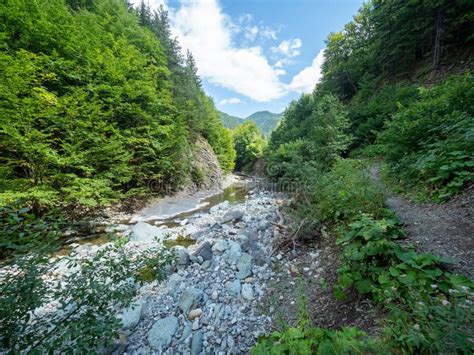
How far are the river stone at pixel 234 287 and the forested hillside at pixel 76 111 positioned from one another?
3.15m

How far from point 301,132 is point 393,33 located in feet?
29.6

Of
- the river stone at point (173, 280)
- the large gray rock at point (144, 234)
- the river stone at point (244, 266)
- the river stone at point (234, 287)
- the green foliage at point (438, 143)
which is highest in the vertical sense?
the green foliage at point (438, 143)

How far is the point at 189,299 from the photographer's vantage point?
3170mm

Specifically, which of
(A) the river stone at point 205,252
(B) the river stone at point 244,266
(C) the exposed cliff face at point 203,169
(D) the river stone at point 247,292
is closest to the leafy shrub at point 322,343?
(D) the river stone at point 247,292

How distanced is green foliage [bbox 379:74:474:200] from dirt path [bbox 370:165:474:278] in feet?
0.90

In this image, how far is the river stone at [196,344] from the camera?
97.0 inches

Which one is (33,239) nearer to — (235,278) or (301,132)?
(235,278)

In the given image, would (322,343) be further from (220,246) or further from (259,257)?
(220,246)

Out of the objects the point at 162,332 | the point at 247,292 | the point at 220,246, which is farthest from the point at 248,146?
the point at 162,332

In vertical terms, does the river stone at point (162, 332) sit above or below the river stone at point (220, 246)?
below

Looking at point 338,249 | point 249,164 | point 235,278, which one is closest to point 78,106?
point 235,278

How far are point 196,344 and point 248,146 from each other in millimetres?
32196

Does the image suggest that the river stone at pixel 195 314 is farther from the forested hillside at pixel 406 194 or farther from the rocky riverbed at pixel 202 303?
the forested hillside at pixel 406 194

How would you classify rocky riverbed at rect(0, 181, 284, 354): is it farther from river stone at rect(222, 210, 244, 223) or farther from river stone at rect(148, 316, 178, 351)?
river stone at rect(222, 210, 244, 223)
